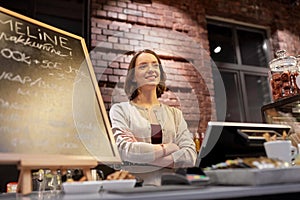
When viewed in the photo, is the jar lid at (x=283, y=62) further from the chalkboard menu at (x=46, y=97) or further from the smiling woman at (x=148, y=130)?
the chalkboard menu at (x=46, y=97)

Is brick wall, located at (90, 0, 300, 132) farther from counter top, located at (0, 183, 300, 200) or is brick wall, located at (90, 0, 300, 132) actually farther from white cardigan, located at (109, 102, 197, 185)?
counter top, located at (0, 183, 300, 200)

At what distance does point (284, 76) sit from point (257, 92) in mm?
2372

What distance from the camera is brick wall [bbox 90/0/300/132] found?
120 inches

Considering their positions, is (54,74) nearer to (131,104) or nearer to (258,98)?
(131,104)

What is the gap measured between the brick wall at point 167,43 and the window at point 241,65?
0.27 metres

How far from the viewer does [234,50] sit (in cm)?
423

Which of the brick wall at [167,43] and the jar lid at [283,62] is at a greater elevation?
the brick wall at [167,43]

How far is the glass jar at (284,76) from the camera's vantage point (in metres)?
1.89

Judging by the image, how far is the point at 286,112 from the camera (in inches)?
75.4

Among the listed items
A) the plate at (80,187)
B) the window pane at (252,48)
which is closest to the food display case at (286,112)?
the plate at (80,187)

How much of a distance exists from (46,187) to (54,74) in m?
0.64

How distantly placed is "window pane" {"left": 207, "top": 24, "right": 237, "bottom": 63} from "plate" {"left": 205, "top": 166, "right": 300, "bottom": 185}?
3.24 meters

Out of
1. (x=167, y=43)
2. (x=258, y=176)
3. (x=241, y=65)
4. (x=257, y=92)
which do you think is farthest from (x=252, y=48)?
(x=258, y=176)

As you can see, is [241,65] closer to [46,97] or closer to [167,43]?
[167,43]
